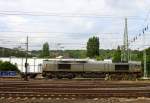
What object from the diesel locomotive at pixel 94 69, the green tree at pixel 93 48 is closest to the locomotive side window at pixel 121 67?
the diesel locomotive at pixel 94 69

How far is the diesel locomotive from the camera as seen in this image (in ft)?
225

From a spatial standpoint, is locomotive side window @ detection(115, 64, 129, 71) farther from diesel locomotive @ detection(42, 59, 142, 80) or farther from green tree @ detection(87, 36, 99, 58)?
green tree @ detection(87, 36, 99, 58)

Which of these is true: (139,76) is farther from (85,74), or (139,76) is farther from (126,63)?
(85,74)

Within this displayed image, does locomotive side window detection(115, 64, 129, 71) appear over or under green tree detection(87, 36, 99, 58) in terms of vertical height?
under

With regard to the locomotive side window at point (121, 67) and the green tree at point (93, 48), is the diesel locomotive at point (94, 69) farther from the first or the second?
the green tree at point (93, 48)

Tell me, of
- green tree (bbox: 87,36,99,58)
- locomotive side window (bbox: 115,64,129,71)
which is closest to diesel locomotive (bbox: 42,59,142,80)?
locomotive side window (bbox: 115,64,129,71)

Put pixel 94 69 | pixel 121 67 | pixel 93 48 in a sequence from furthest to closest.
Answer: pixel 93 48 < pixel 121 67 < pixel 94 69

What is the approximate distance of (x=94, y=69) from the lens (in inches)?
2749

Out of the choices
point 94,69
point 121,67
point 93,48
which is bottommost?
point 94,69

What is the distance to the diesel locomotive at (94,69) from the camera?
225ft

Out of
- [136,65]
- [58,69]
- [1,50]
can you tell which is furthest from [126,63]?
[1,50]

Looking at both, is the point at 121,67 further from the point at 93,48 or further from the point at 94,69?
the point at 93,48

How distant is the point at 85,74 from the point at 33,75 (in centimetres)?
936

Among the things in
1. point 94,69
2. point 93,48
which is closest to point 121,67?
point 94,69
